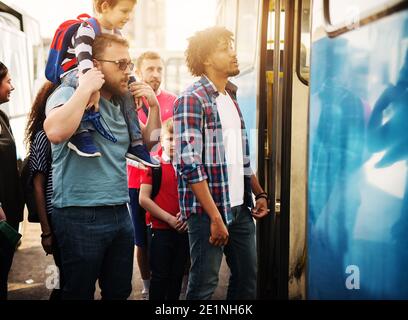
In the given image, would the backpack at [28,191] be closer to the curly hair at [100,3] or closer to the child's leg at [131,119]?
the child's leg at [131,119]

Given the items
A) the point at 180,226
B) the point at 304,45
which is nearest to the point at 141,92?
the point at 180,226

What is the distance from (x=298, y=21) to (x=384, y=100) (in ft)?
3.28

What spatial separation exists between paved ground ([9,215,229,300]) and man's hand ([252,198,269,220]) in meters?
0.34

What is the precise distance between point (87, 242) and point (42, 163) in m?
0.43

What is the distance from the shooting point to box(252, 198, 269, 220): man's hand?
110 inches

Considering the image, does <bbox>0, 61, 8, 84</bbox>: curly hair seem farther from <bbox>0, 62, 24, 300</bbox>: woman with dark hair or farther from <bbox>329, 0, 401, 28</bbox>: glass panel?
<bbox>329, 0, 401, 28</bbox>: glass panel

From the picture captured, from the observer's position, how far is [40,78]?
2.48 metres

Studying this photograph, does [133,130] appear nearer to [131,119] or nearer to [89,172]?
[131,119]

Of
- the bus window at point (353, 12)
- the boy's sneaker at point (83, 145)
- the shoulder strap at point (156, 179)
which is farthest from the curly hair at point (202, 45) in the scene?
the boy's sneaker at point (83, 145)

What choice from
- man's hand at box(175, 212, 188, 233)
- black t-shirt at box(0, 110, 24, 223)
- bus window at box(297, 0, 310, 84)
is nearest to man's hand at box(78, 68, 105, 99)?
black t-shirt at box(0, 110, 24, 223)

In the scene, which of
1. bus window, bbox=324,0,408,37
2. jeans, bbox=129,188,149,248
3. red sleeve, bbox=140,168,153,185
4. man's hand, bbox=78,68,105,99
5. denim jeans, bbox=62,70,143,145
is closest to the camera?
bus window, bbox=324,0,408,37

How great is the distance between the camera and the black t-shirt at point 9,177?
7.98 ft

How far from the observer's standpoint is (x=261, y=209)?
2811mm
